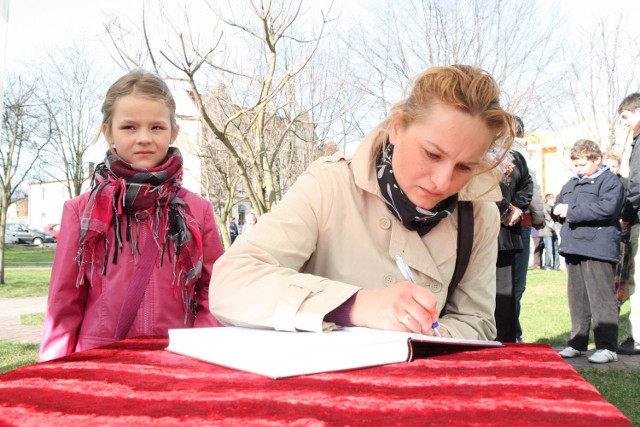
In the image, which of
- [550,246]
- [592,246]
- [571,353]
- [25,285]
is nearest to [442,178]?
[592,246]

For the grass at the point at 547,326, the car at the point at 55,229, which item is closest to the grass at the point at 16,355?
the grass at the point at 547,326

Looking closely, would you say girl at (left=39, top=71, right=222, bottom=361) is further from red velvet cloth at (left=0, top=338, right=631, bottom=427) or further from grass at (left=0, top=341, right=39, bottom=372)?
grass at (left=0, top=341, right=39, bottom=372)

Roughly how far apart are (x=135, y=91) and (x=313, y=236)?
117 centimetres

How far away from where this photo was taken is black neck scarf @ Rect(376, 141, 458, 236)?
5.30 feet

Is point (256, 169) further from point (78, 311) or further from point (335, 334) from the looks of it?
point (335, 334)

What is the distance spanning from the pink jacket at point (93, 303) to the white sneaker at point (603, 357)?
362cm

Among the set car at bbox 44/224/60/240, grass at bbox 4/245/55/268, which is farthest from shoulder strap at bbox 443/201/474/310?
grass at bbox 4/245/55/268

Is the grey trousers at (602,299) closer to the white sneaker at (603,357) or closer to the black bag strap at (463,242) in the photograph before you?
the white sneaker at (603,357)

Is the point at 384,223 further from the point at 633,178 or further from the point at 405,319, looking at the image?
the point at 633,178

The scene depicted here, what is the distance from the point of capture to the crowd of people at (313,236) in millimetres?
1324

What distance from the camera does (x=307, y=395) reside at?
828 millimetres

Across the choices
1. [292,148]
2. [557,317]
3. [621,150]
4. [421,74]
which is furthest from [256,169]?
[621,150]

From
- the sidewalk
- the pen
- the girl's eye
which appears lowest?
the sidewalk

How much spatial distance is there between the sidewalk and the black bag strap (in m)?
5.48
